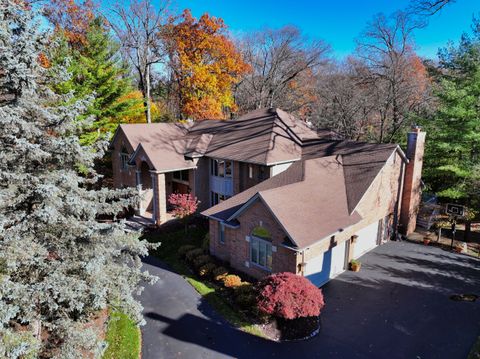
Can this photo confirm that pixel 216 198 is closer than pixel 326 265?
No

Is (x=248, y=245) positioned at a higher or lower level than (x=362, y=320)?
higher

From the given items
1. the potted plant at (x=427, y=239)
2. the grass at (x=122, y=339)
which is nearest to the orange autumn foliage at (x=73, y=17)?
the grass at (x=122, y=339)

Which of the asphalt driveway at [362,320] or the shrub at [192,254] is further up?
the shrub at [192,254]

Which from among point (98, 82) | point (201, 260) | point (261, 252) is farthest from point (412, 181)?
point (98, 82)

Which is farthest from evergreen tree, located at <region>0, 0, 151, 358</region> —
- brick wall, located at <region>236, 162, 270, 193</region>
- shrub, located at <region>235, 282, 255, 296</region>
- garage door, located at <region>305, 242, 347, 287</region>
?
brick wall, located at <region>236, 162, 270, 193</region>

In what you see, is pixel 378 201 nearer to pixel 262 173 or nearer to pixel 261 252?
pixel 262 173

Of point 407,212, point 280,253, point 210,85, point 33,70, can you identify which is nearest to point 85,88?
point 210,85

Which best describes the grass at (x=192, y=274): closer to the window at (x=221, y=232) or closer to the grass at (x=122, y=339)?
the window at (x=221, y=232)
